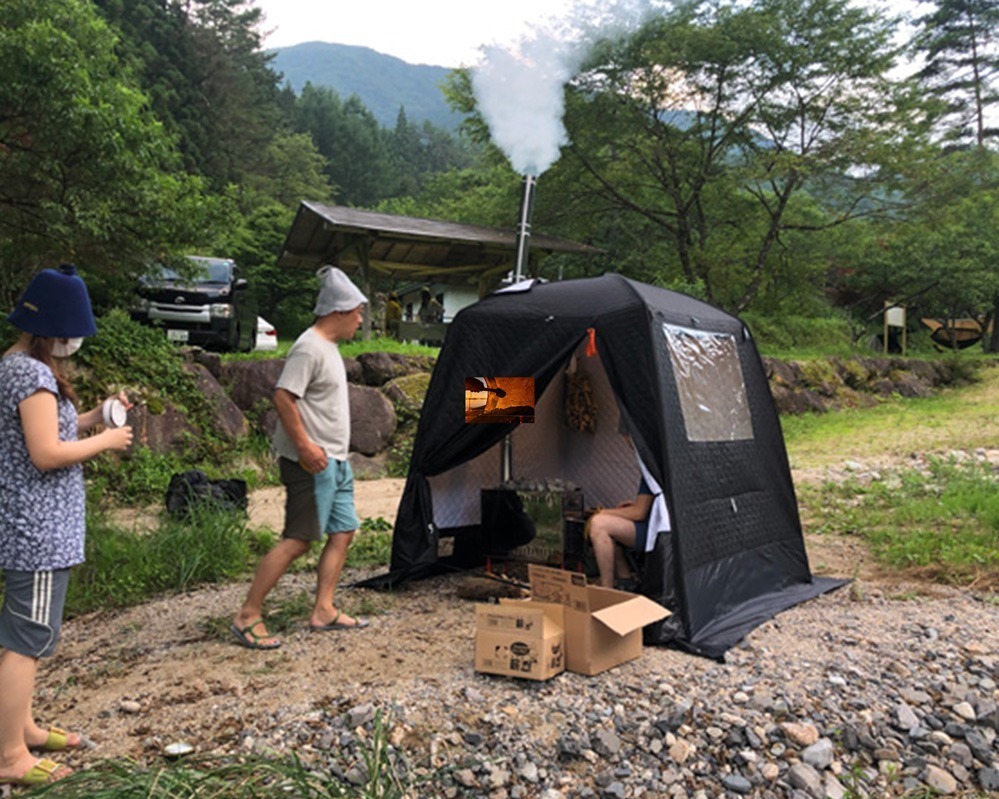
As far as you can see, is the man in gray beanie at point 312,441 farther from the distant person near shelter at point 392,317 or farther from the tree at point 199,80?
the tree at point 199,80

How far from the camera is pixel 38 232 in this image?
671cm

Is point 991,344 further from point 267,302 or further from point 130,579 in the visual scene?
point 130,579

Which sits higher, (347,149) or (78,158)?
(347,149)

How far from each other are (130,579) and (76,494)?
243 centimetres

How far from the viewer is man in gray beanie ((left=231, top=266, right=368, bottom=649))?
3516 millimetres

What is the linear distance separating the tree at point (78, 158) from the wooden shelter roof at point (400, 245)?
17.8ft

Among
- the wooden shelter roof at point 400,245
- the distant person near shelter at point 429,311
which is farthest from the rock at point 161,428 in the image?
the distant person near shelter at point 429,311

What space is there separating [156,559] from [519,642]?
2.83 m

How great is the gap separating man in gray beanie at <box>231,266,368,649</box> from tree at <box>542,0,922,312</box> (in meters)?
13.2

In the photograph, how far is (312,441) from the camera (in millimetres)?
3592

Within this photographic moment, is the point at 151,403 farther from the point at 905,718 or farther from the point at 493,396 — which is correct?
the point at 905,718

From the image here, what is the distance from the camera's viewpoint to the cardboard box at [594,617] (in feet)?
10.7

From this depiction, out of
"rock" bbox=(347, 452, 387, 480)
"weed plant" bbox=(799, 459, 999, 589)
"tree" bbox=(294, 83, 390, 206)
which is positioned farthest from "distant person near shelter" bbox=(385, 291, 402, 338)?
"tree" bbox=(294, 83, 390, 206)

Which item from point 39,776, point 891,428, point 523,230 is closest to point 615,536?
point 39,776
